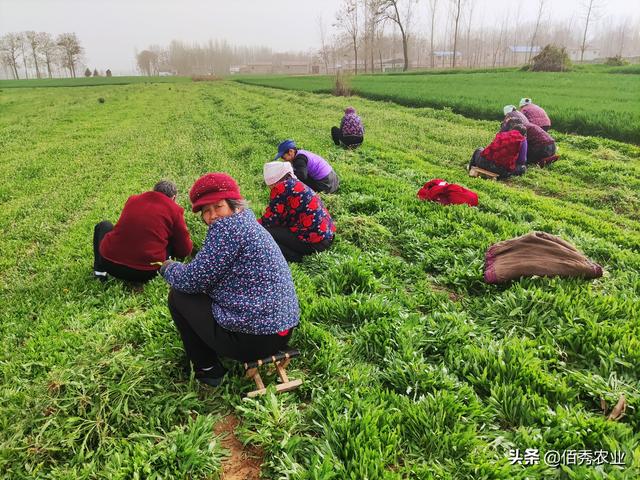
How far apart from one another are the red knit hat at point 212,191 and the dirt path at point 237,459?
1686mm

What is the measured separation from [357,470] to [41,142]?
58.3 ft

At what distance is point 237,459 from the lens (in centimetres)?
270

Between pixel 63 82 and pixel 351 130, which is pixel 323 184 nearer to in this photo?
pixel 351 130

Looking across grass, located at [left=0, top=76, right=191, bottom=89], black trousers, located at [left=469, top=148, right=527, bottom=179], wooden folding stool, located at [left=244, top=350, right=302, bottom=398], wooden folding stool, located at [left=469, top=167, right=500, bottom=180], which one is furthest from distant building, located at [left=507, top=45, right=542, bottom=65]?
wooden folding stool, located at [left=244, top=350, right=302, bottom=398]

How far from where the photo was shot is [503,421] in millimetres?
2789

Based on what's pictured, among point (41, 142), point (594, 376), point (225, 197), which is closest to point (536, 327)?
point (594, 376)

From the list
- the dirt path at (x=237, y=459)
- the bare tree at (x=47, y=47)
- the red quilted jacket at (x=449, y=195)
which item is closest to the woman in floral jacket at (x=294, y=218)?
the red quilted jacket at (x=449, y=195)

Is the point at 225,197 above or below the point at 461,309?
above

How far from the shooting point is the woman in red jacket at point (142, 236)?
465 cm

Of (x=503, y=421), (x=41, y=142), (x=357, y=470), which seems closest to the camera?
(x=357, y=470)

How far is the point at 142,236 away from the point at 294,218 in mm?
1891

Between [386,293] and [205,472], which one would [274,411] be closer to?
[205,472]

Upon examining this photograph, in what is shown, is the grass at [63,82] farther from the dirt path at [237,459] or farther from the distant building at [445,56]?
the distant building at [445,56]

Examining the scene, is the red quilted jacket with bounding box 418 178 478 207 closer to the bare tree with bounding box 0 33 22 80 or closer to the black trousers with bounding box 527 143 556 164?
the black trousers with bounding box 527 143 556 164
